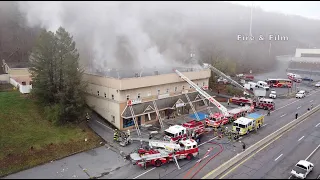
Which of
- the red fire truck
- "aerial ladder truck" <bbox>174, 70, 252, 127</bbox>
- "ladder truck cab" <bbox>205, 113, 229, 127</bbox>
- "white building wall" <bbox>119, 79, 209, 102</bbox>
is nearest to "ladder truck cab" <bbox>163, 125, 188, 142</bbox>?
"ladder truck cab" <bbox>205, 113, 229, 127</bbox>

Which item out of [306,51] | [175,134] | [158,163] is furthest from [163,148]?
[306,51]

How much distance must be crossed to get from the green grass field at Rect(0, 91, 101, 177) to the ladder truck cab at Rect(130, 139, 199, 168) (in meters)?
5.92

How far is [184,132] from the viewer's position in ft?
76.2

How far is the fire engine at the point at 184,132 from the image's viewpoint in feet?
73.3

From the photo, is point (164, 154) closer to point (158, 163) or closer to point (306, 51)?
point (158, 163)

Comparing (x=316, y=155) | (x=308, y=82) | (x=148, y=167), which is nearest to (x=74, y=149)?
(x=148, y=167)

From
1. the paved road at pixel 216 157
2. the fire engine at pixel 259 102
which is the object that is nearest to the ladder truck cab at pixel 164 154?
the paved road at pixel 216 157

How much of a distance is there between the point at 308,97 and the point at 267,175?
1354 inches

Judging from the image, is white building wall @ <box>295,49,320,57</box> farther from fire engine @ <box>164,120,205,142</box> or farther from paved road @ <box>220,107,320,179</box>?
fire engine @ <box>164,120,205,142</box>

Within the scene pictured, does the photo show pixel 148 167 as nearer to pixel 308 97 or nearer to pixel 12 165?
pixel 12 165

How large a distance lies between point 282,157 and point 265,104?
1753 centimetres

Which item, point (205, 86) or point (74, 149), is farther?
point (205, 86)

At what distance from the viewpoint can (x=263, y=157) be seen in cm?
1978

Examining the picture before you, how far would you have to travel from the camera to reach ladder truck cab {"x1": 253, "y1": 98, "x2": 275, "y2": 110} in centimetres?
3575
